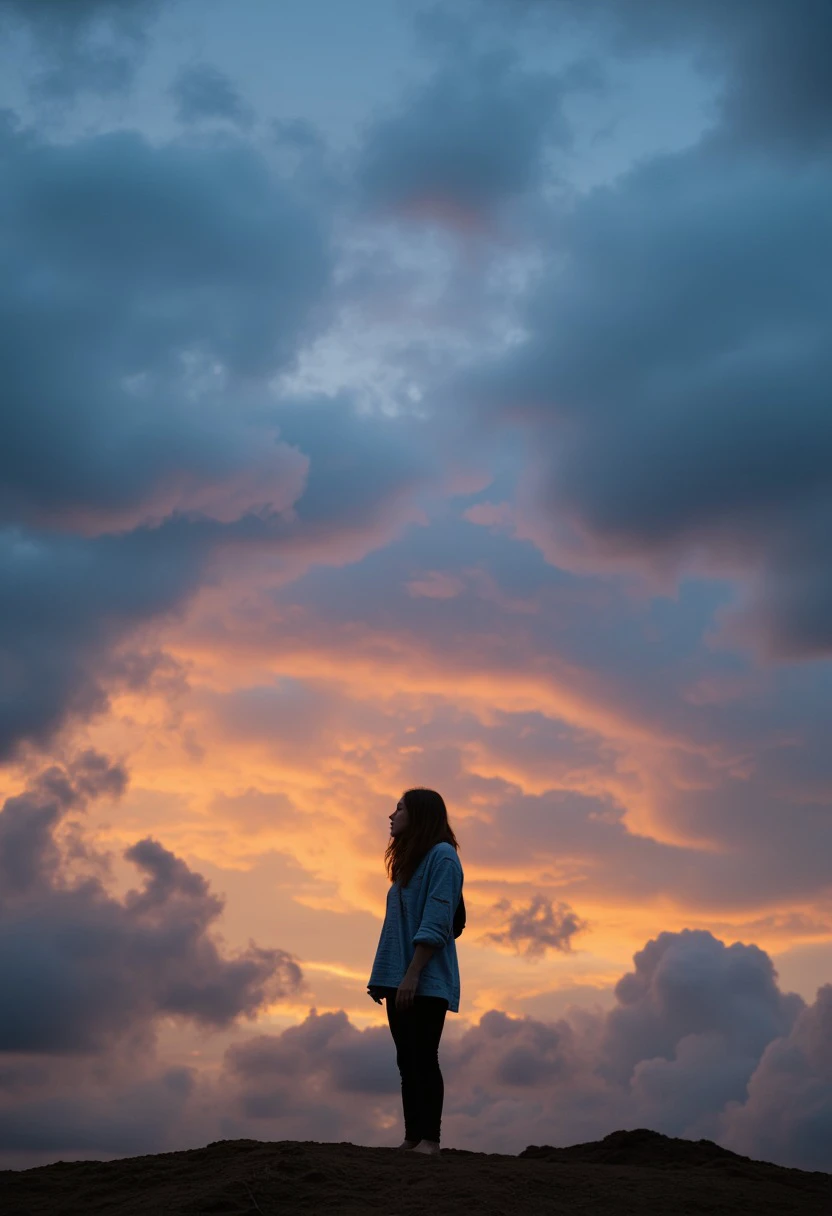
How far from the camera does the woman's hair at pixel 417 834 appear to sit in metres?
9.73

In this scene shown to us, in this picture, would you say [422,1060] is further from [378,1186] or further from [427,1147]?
[378,1186]

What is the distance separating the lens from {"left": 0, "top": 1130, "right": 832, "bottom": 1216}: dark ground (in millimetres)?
7910

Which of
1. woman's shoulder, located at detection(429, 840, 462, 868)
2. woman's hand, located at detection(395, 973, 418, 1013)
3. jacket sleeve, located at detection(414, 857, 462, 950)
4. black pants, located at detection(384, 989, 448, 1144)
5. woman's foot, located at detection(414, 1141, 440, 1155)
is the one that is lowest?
woman's foot, located at detection(414, 1141, 440, 1155)

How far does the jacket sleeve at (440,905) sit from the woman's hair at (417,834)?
265 millimetres

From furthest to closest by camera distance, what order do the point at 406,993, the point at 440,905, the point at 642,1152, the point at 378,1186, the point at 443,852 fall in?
1. the point at 642,1152
2. the point at 443,852
3. the point at 440,905
4. the point at 406,993
5. the point at 378,1186

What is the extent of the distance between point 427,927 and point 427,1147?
185cm

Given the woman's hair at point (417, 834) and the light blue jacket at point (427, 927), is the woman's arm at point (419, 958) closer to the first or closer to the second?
the light blue jacket at point (427, 927)

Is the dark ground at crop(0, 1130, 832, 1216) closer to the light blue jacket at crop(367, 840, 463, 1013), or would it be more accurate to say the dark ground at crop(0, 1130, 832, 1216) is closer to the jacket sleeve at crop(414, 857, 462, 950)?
the light blue jacket at crop(367, 840, 463, 1013)

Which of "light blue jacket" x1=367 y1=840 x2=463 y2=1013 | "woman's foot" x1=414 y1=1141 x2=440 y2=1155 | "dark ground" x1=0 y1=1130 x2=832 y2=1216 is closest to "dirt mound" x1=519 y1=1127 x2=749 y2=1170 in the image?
"dark ground" x1=0 y1=1130 x2=832 y2=1216

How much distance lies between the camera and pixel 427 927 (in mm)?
9234

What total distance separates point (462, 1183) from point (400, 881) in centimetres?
242

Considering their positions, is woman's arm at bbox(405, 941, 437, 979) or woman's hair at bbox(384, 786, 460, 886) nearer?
woman's arm at bbox(405, 941, 437, 979)

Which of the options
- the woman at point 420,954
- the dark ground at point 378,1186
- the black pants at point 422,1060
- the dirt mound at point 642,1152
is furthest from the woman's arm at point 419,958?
the dirt mound at point 642,1152

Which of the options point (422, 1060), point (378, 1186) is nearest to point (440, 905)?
point (422, 1060)
